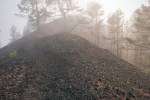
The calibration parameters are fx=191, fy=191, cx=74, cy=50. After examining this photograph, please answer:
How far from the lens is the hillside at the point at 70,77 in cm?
1412

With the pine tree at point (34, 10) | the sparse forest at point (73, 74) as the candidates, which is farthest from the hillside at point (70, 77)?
the pine tree at point (34, 10)

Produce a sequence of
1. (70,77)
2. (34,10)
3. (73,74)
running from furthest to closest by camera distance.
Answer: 1. (34,10)
2. (73,74)
3. (70,77)

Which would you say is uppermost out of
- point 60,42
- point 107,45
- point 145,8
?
point 145,8

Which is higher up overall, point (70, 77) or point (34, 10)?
point (34, 10)

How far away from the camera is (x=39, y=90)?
14406mm

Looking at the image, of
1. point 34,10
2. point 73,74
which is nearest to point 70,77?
point 73,74

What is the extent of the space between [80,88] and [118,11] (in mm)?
26341

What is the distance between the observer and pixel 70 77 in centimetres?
1597

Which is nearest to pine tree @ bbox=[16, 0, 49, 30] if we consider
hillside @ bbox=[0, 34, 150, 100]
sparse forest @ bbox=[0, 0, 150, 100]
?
sparse forest @ bbox=[0, 0, 150, 100]

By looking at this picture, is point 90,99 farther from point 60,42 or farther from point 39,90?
point 60,42

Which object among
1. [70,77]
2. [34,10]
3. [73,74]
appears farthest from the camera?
[34,10]

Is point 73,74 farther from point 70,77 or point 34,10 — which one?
point 34,10

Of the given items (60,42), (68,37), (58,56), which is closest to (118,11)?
(68,37)

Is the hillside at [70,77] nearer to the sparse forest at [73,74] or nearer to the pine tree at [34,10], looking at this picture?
the sparse forest at [73,74]
